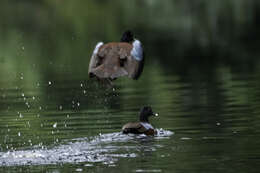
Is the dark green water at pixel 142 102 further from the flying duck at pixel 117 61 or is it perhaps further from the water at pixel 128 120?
the flying duck at pixel 117 61

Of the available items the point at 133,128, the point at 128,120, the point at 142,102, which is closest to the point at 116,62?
the point at 133,128

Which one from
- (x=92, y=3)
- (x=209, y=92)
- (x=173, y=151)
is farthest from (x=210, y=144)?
(x=92, y=3)

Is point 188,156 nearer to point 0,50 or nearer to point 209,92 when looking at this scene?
point 209,92

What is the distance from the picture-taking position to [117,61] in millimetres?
15102

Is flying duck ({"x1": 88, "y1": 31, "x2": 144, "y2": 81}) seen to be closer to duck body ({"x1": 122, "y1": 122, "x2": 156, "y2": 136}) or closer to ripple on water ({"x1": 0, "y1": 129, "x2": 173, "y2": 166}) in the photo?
ripple on water ({"x1": 0, "y1": 129, "x2": 173, "y2": 166})

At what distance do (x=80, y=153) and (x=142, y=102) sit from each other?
8986 millimetres

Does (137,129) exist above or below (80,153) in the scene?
above

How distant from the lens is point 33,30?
234 feet

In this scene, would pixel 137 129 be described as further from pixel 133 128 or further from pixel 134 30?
pixel 134 30

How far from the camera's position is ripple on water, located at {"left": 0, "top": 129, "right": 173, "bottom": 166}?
15.0 metres

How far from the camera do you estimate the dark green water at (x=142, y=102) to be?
15.0m

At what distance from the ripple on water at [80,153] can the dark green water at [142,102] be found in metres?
0.02

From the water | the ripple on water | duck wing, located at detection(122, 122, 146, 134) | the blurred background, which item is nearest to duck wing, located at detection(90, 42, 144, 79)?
the water

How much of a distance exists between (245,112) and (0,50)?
34.6m
